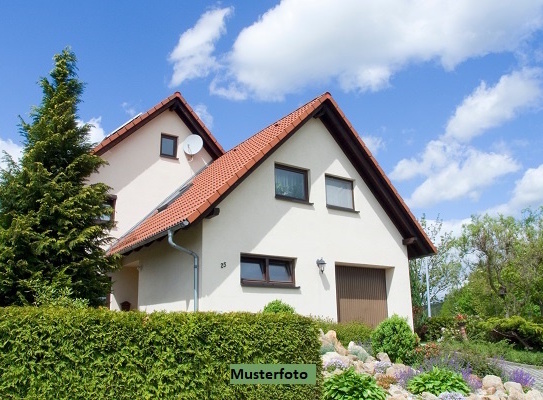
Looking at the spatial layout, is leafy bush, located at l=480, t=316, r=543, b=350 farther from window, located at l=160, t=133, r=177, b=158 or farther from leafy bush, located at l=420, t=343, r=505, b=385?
window, located at l=160, t=133, r=177, b=158

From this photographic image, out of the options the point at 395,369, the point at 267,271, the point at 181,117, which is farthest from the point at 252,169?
the point at 181,117

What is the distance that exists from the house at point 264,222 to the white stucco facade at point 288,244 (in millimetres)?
28

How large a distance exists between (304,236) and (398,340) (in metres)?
4.37

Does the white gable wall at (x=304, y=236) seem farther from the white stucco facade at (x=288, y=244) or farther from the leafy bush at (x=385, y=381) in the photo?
the leafy bush at (x=385, y=381)

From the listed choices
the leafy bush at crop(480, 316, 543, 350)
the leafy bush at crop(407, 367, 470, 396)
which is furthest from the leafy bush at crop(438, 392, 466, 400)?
the leafy bush at crop(480, 316, 543, 350)

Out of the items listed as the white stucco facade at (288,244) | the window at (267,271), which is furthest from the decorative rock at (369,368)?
the window at (267,271)

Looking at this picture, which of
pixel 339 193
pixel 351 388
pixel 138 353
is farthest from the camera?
pixel 339 193

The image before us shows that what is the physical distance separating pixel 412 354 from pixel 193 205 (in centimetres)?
568

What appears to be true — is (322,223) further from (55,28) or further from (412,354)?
(55,28)

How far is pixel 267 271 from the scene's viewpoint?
13.2 m

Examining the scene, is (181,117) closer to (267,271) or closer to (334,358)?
(267,271)

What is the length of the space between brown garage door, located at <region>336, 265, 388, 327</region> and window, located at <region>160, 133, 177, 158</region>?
→ 6.99 m

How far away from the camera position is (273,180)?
13852mm

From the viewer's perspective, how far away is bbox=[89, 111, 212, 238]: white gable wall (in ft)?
54.6
